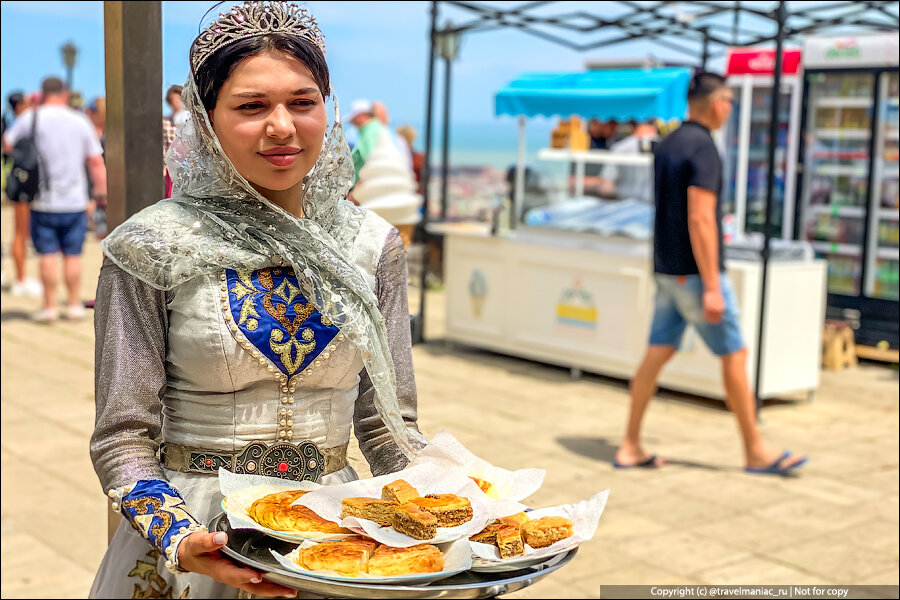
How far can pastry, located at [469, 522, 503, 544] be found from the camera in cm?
166

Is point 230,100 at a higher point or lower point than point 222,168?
higher

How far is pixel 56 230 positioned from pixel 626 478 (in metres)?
5.77

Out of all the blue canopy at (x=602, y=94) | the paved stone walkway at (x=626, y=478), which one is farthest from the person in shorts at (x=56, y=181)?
the blue canopy at (x=602, y=94)

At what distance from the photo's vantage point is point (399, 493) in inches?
66.8

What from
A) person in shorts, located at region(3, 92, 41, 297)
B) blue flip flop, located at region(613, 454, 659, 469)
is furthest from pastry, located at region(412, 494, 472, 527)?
person in shorts, located at region(3, 92, 41, 297)

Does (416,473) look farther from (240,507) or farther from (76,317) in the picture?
(76,317)

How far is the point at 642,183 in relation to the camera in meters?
11.6

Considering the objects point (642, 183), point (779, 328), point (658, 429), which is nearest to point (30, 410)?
point (658, 429)

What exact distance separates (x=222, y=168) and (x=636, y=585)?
112 inches

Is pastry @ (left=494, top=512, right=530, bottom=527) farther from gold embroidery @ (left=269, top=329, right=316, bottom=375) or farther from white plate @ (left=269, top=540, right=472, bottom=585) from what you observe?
gold embroidery @ (left=269, top=329, right=316, bottom=375)

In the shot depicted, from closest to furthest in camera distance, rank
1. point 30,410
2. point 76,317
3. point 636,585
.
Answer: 1. point 636,585
2. point 30,410
3. point 76,317

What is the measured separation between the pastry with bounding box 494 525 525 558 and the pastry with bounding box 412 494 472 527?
0.18ft

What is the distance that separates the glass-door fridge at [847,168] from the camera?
904 centimetres

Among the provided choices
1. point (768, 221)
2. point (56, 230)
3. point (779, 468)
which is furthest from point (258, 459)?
point (56, 230)
